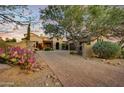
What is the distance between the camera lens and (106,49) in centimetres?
370

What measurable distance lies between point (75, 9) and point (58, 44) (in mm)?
513

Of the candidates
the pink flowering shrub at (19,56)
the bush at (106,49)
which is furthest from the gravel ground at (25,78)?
the bush at (106,49)

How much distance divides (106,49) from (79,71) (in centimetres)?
47

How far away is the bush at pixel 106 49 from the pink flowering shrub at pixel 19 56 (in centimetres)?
85

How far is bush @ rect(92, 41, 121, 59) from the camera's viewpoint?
144 inches

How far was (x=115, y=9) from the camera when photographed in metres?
3.60

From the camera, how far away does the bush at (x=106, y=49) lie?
144 inches

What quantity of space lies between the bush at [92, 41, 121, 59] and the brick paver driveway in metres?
0.15

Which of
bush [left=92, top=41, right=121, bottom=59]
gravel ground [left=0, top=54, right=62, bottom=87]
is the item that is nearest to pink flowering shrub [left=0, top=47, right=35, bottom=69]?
gravel ground [left=0, top=54, right=62, bottom=87]

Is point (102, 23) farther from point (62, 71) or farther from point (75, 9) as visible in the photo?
point (62, 71)

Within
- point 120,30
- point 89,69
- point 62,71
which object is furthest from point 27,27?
point 120,30

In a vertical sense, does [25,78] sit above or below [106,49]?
below

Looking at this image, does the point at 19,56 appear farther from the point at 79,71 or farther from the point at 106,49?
the point at 106,49

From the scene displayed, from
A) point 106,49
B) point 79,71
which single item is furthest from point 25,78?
point 106,49
